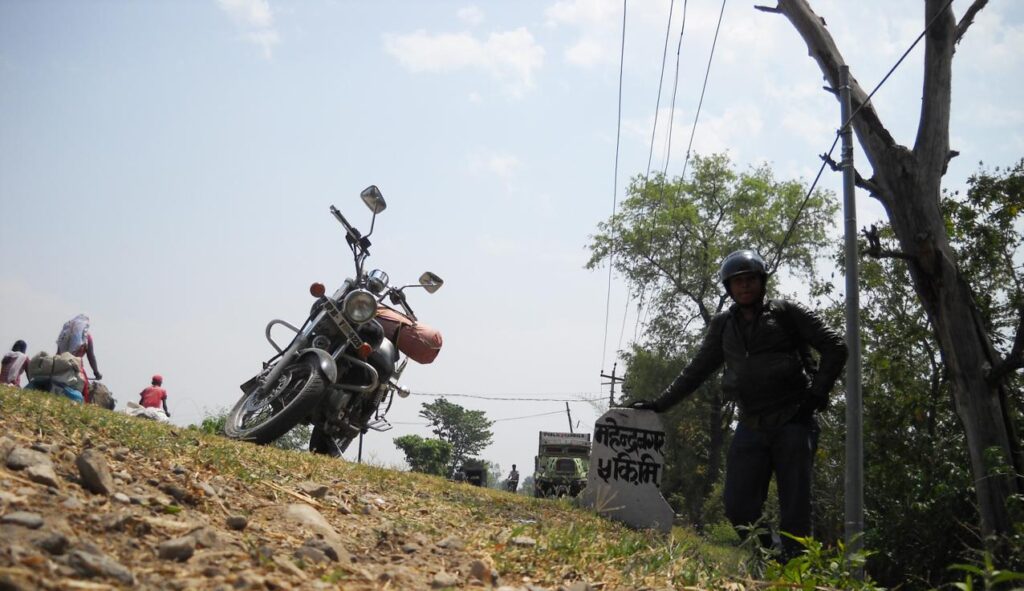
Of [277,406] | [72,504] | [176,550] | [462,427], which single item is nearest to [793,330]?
[176,550]

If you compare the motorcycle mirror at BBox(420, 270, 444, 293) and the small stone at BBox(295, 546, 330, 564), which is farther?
the motorcycle mirror at BBox(420, 270, 444, 293)

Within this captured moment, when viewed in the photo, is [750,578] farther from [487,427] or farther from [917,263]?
[487,427]

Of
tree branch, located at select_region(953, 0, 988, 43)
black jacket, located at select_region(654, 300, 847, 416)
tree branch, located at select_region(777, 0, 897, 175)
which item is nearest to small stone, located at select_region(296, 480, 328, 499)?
black jacket, located at select_region(654, 300, 847, 416)

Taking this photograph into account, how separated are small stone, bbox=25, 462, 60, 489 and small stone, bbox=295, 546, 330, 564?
0.83m

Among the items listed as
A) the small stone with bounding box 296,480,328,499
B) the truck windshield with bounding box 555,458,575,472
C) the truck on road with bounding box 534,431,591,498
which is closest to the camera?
the small stone with bounding box 296,480,328,499

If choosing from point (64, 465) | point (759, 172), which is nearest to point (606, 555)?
point (64, 465)

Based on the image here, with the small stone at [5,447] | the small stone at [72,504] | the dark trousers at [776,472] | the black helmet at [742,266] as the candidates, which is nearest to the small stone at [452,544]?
the small stone at [72,504]

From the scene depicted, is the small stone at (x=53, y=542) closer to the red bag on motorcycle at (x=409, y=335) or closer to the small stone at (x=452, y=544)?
the small stone at (x=452, y=544)

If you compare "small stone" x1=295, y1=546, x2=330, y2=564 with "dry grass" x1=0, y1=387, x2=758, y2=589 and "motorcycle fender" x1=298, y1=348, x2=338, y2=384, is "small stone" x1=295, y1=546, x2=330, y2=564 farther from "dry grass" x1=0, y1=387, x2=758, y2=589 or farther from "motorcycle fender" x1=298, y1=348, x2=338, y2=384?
"motorcycle fender" x1=298, y1=348, x2=338, y2=384

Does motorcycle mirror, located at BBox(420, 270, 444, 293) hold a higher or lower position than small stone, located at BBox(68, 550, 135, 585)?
higher

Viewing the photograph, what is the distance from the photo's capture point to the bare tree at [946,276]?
25.1 ft

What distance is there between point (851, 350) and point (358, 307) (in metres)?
5.09

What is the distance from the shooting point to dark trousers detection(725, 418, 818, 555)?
4.48 m

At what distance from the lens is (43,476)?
9.10ft
